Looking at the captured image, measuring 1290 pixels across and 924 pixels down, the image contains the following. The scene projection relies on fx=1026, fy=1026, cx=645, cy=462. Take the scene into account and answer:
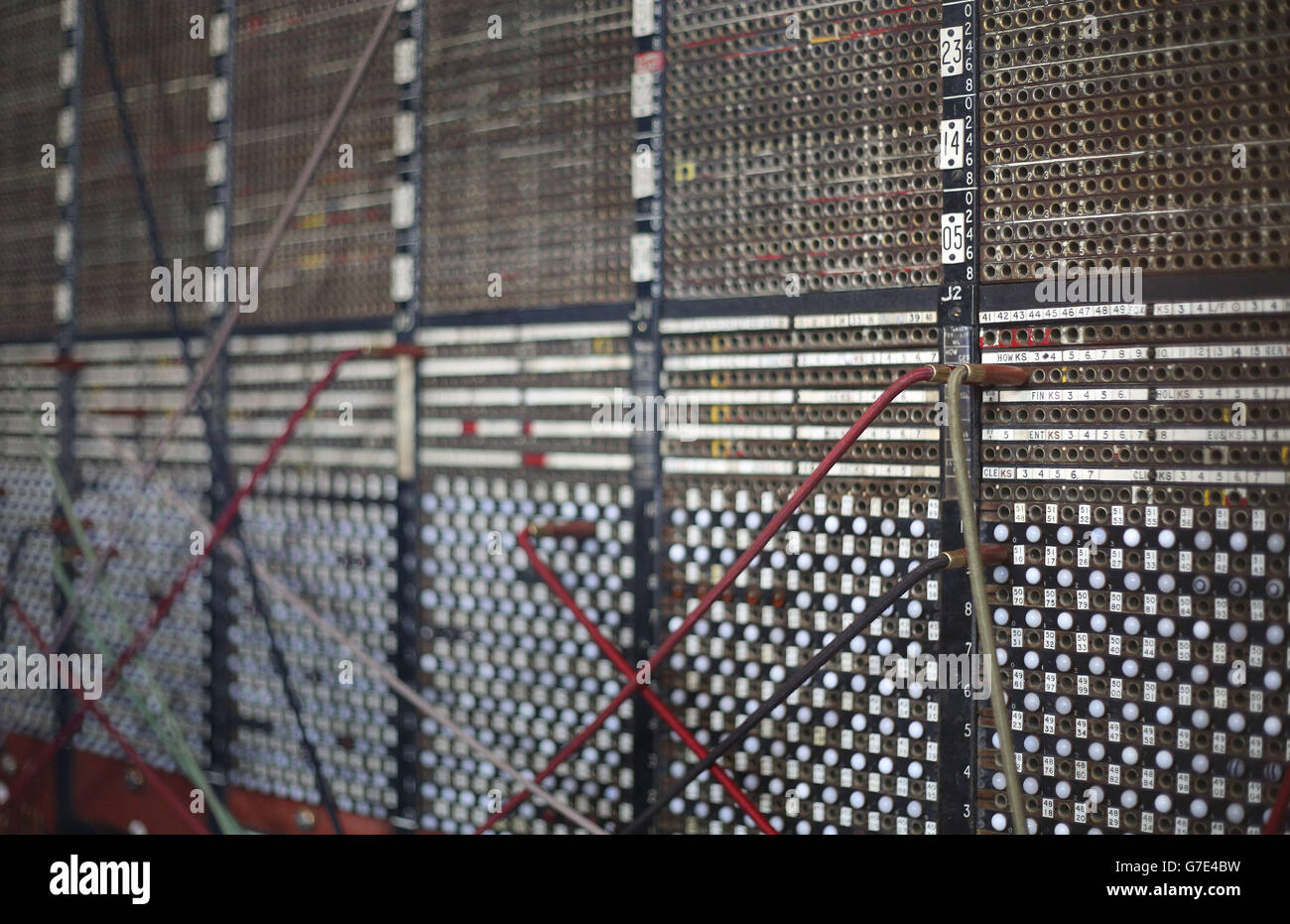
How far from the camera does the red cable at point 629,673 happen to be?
2799mm

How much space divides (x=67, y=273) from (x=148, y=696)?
1847 millimetres

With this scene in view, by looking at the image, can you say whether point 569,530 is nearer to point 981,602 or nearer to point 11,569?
point 981,602

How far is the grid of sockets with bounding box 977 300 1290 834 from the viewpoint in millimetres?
2293

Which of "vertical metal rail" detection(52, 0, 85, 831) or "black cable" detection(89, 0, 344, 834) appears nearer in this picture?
"black cable" detection(89, 0, 344, 834)

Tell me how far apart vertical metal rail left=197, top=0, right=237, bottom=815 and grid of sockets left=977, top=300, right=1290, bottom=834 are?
2821mm

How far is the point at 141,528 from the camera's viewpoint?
13.7ft

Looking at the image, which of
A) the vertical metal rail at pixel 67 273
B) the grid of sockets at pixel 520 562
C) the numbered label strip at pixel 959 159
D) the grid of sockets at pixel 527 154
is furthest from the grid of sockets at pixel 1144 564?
the vertical metal rail at pixel 67 273

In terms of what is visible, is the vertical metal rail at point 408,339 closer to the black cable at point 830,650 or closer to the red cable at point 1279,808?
the black cable at point 830,650

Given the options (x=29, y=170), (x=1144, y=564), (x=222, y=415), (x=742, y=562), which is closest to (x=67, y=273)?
(x=29, y=170)

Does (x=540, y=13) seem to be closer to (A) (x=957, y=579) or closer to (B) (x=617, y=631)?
(B) (x=617, y=631)

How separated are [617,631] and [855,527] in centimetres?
82

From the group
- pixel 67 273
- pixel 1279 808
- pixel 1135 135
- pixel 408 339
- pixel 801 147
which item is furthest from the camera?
pixel 67 273

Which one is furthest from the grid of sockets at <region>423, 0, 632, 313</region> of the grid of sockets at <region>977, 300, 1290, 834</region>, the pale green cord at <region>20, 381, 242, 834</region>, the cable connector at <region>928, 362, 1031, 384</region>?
the pale green cord at <region>20, 381, 242, 834</region>

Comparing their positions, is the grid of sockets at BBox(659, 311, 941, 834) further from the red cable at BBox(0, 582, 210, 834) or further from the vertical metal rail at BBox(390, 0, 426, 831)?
the red cable at BBox(0, 582, 210, 834)
